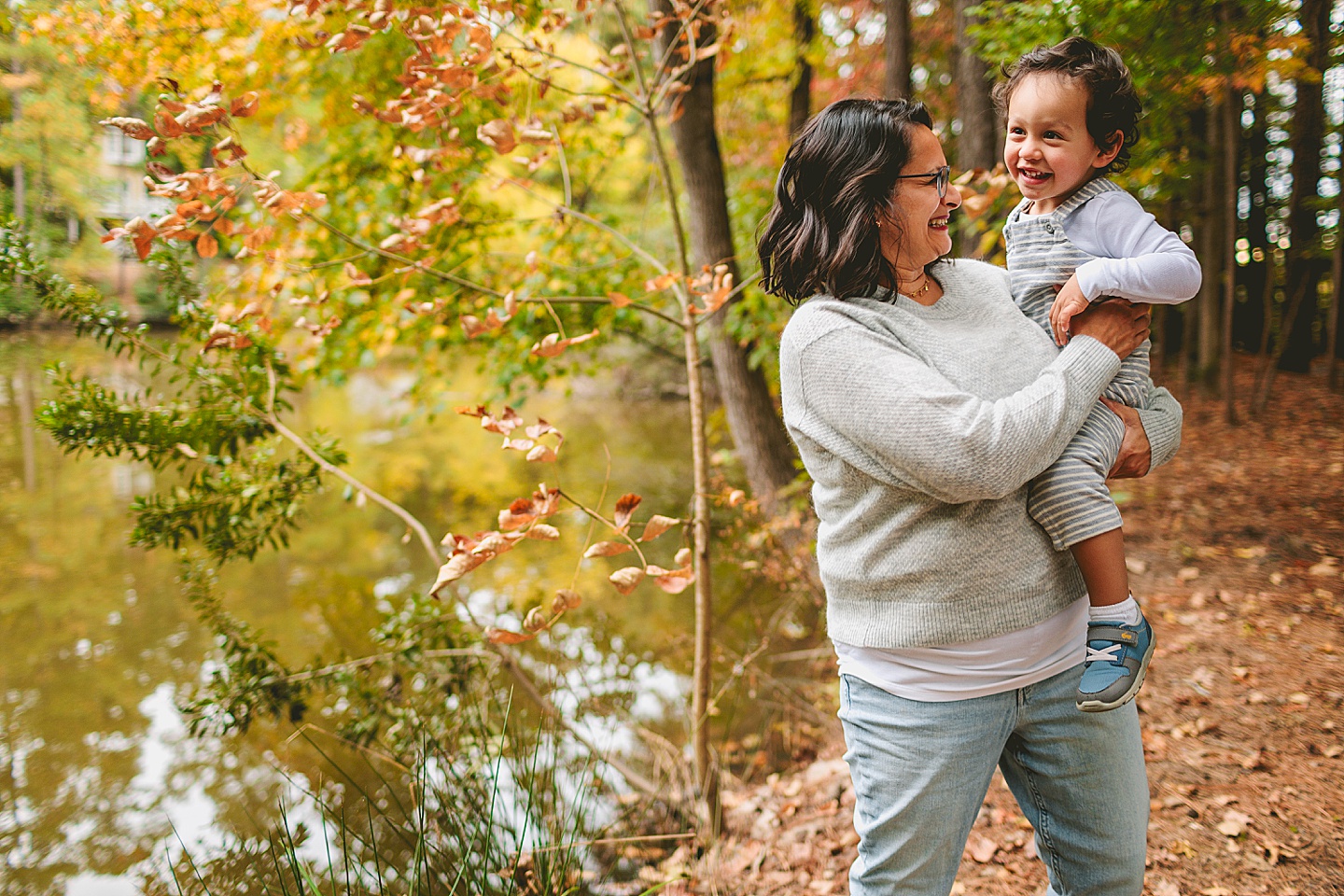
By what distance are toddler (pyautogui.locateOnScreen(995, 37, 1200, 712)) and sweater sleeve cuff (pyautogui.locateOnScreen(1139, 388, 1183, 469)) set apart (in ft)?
0.09

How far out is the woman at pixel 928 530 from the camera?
1.18 m

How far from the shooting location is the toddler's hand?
4.35 ft

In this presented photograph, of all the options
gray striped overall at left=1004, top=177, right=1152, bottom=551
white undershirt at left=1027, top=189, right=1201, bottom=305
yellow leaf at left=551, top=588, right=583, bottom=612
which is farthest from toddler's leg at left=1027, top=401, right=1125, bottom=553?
yellow leaf at left=551, top=588, right=583, bottom=612

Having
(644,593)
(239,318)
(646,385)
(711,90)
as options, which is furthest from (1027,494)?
(646,385)

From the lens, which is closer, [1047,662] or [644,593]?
[1047,662]

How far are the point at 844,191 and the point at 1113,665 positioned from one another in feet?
2.77

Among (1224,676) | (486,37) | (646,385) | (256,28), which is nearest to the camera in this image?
(486,37)

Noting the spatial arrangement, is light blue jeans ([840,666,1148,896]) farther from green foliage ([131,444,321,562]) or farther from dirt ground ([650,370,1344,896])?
green foliage ([131,444,321,562])

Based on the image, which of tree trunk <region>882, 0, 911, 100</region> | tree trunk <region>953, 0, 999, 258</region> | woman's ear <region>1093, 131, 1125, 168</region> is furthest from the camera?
tree trunk <region>882, 0, 911, 100</region>

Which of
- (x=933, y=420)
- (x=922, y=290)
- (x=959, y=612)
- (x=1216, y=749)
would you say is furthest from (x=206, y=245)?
(x=1216, y=749)

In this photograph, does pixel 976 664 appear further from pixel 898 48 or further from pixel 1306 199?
pixel 1306 199

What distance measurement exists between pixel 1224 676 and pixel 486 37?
364 centimetres

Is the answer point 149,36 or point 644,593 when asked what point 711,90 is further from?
point 644,593

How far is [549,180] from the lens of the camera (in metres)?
13.5
